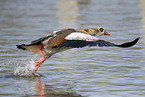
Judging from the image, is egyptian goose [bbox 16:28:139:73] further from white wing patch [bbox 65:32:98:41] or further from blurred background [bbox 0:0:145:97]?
blurred background [bbox 0:0:145:97]

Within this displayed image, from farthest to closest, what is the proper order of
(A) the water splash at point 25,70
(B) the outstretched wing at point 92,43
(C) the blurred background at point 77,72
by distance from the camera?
1. (A) the water splash at point 25,70
2. (B) the outstretched wing at point 92,43
3. (C) the blurred background at point 77,72

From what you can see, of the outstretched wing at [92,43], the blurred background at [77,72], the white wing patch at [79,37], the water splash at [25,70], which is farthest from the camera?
the water splash at [25,70]

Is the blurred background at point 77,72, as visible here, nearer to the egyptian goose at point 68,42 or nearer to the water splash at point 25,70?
the water splash at point 25,70

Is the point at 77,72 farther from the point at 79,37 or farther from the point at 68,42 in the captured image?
the point at 79,37

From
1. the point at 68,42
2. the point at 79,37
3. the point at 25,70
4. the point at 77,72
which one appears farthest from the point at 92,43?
the point at 25,70

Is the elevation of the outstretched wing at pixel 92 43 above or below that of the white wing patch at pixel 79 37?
below

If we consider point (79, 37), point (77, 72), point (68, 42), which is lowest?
point (77, 72)

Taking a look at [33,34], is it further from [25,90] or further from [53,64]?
[25,90]

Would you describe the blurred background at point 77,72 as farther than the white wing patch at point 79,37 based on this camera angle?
No

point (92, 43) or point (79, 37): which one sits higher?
point (79, 37)

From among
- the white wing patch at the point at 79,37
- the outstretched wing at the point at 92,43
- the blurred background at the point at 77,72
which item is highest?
the white wing patch at the point at 79,37

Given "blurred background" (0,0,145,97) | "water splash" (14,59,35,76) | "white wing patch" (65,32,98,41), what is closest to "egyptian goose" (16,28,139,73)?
"white wing patch" (65,32,98,41)

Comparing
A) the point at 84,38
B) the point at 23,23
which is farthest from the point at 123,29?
the point at 84,38

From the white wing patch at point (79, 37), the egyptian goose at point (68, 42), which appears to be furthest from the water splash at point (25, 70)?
the white wing patch at point (79, 37)
